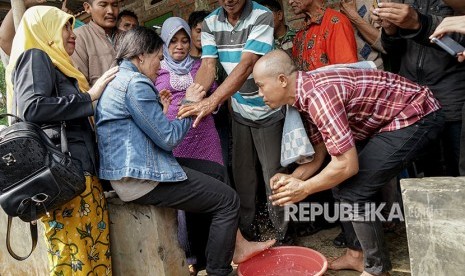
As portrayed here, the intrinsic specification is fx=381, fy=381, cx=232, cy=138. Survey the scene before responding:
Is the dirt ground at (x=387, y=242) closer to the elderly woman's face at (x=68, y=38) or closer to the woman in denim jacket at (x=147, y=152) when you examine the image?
the woman in denim jacket at (x=147, y=152)

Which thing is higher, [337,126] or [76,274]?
[337,126]

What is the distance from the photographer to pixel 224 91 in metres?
2.75

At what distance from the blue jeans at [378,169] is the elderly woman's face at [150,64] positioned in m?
1.42

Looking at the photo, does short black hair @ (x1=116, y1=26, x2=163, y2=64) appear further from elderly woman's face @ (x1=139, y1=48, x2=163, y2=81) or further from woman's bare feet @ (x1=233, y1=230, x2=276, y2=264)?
woman's bare feet @ (x1=233, y1=230, x2=276, y2=264)

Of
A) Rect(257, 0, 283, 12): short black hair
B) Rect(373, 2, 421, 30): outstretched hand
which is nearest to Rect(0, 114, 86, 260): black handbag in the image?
Rect(373, 2, 421, 30): outstretched hand

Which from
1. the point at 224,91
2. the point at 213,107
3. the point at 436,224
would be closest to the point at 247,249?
the point at 213,107

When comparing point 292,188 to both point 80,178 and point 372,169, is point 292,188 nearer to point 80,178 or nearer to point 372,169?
point 372,169

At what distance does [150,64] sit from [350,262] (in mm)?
1951

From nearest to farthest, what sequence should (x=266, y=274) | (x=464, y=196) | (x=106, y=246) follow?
1. (x=464, y=196)
2. (x=106, y=246)
3. (x=266, y=274)

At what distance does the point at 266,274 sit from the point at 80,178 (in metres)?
1.48

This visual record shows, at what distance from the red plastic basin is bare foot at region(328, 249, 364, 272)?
0.25 m

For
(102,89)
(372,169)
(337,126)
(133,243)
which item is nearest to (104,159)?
(102,89)

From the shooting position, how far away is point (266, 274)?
2.75 m

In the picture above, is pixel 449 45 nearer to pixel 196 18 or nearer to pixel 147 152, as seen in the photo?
pixel 147 152
